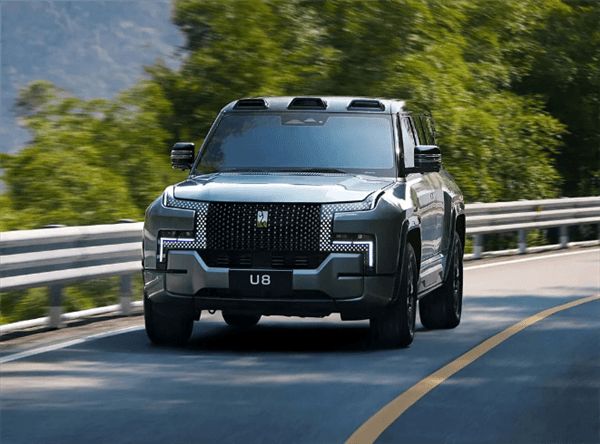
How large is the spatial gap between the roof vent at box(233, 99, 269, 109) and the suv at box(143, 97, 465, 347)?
0.34 metres

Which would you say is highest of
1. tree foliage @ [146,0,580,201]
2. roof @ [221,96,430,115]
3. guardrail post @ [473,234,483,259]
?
roof @ [221,96,430,115]

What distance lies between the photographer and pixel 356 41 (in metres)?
26.3

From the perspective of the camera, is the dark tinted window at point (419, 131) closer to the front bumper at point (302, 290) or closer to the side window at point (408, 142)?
the side window at point (408, 142)

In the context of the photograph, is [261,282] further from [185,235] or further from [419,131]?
[419,131]

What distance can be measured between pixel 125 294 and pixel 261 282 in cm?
339

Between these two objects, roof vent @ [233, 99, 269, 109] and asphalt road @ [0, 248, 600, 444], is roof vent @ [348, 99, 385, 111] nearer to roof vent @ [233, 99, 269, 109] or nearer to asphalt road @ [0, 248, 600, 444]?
roof vent @ [233, 99, 269, 109]

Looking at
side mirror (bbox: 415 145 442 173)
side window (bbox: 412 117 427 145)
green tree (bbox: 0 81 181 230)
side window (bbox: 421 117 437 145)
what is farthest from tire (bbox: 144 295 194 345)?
green tree (bbox: 0 81 181 230)

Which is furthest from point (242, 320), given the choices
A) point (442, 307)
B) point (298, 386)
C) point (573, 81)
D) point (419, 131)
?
point (573, 81)

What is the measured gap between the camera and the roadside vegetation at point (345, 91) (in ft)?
63.4

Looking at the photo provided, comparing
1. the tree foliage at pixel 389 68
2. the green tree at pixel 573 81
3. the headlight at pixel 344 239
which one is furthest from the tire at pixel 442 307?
the green tree at pixel 573 81

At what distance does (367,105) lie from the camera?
40.2 feet

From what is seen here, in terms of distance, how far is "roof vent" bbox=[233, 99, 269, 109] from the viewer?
12.3 metres

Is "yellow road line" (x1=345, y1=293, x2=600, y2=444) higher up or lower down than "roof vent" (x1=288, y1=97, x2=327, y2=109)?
lower down

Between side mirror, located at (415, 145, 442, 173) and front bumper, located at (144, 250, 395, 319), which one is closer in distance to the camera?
front bumper, located at (144, 250, 395, 319)
